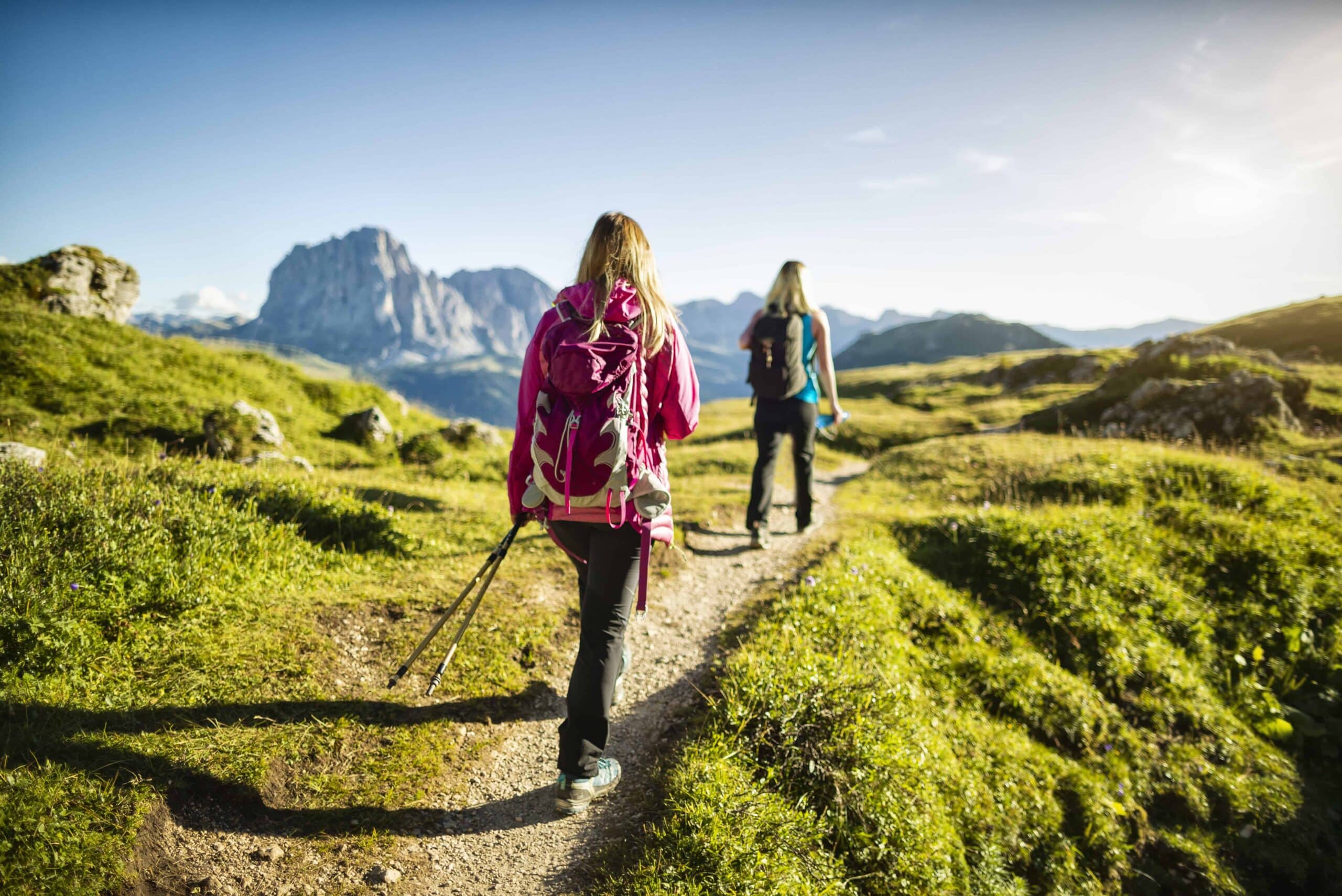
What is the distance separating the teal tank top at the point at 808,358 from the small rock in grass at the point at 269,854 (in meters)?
7.30

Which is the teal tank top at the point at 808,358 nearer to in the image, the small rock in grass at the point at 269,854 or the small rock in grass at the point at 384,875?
the small rock in grass at the point at 384,875

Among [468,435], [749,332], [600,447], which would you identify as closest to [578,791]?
[600,447]

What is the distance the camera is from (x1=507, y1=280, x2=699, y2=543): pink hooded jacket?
4.02 metres

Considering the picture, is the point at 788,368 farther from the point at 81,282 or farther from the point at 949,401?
the point at 949,401

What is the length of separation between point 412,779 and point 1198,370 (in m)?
31.8

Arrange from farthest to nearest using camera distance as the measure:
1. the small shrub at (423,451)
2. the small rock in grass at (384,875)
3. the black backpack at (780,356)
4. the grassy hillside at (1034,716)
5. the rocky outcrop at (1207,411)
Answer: the rocky outcrop at (1207,411), the small shrub at (423,451), the black backpack at (780,356), the grassy hillside at (1034,716), the small rock in grass at (384,875)

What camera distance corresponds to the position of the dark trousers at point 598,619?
4.01 m

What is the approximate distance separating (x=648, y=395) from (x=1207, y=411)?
2317 centimetres

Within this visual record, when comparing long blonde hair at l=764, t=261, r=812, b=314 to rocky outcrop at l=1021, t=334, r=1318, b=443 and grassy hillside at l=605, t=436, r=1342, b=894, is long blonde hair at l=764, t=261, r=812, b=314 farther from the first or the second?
rocky outcrop at l=1021, t=334, r=1318, b=443

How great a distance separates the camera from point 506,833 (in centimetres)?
418

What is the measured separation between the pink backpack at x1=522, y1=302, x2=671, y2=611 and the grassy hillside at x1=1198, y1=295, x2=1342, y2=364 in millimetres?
57255

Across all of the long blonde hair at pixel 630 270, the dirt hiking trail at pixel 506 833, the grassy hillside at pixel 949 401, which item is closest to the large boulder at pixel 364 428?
the dirt hiking trail at pixel 506 833

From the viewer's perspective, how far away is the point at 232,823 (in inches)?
148

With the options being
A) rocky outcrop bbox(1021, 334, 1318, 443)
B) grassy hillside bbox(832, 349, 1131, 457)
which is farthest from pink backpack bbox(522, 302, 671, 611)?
grassy hillside bbox(832, 349, 1131, 457)
